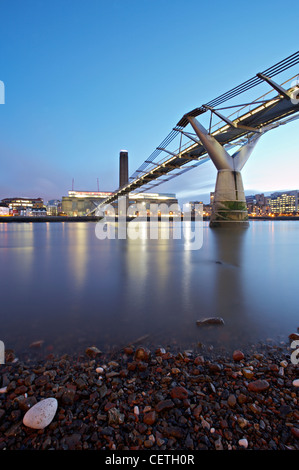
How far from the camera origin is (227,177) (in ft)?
68.2

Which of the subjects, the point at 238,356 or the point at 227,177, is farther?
the point at 227,177

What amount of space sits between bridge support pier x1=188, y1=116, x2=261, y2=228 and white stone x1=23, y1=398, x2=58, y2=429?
2176cm

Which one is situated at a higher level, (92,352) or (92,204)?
(92,204)

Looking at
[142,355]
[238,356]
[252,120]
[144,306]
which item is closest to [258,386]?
[238,356]

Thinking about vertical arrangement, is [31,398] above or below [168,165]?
below

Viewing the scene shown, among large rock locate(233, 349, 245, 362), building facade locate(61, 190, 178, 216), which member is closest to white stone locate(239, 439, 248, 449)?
large rock locate(233, 349, 245, 362)

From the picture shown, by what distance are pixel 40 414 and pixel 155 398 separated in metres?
0.67

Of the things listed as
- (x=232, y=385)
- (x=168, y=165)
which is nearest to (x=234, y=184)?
(x=168, y=165)

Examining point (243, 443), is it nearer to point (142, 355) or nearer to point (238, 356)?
point (238, 356)

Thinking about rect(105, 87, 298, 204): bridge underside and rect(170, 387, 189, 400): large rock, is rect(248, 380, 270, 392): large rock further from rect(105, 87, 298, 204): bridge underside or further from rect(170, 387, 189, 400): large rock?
rect(105, 87, 298, 204): bridge underside

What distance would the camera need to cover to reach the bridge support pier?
2030cm

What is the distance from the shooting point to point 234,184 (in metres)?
20.9
